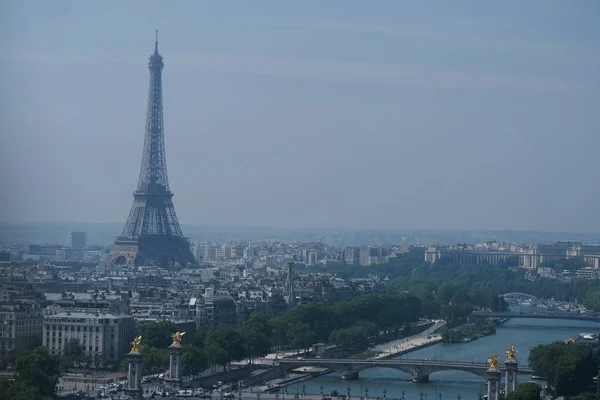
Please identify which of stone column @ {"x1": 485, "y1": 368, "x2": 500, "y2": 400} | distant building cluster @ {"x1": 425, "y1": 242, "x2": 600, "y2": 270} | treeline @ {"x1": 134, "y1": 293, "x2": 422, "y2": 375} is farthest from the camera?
distant building cluster @ {"x1": 425, "y1": 242, "x2": 600, "y2": 270}

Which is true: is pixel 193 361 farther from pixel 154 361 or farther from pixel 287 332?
pixel 287 332

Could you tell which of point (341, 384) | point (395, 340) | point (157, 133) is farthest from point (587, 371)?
point (157, 133)

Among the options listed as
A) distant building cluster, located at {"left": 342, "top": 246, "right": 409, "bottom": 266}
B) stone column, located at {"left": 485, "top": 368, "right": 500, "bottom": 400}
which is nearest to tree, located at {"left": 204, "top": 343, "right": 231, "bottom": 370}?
stone column, located at {"left": 485, "top": 368, "right": 500, "bottom": 400}

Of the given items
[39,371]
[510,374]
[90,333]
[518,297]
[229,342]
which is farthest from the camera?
[518,297]

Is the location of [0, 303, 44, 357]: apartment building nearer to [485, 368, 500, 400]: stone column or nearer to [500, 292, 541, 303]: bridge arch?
[485, 368, 500, 400]: stone column

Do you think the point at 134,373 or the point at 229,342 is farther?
the point at 229,342

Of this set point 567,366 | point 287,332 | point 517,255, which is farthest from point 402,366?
point 517,255

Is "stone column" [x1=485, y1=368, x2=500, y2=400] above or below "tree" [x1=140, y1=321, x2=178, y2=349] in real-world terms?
below
